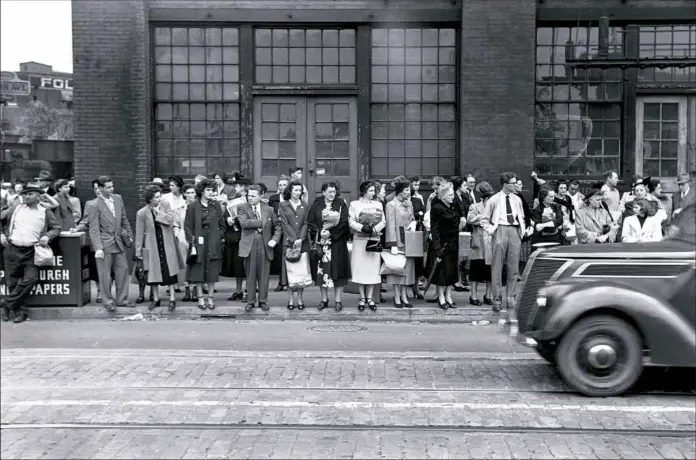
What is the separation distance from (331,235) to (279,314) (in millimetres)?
1425

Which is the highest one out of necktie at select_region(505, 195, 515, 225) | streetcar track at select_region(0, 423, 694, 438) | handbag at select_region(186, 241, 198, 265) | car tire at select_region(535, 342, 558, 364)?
necktie at select_region(505, 195, 515, 225)

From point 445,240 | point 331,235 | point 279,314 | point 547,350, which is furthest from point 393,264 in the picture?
point 547,350

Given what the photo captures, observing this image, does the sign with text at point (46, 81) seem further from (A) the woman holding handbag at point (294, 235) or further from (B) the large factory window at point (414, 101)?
(B) the large factory window at point (414, 101)

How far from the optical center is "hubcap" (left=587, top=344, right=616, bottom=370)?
27.6 ft

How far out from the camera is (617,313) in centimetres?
849

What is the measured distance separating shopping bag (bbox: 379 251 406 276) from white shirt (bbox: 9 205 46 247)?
5.07m

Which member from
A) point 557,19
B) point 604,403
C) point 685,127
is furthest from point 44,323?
point 685,127

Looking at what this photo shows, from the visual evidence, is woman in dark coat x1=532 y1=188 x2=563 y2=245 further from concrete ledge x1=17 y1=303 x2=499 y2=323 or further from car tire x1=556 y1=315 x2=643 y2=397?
car tire x1=556 y1=315 x2=643 y2=397

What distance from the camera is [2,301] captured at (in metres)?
13.1

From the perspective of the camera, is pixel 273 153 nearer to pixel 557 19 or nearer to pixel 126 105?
pixel 126 105

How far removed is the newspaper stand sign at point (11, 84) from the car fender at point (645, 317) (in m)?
5.21

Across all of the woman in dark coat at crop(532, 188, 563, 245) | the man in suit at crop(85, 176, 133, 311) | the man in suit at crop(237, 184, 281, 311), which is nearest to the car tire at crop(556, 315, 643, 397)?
the woman in dark coat at crop(532, 188, 563, 245)

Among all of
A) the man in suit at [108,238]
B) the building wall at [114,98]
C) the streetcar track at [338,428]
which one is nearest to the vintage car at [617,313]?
the streetcar track at [338,428]

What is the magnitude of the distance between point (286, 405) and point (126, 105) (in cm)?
1087
